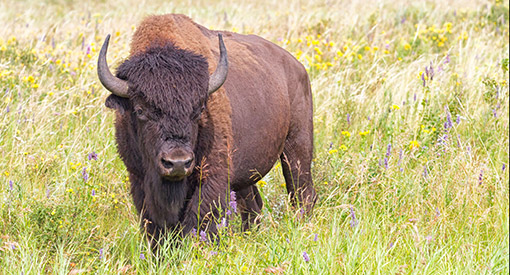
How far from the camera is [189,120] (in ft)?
14.0

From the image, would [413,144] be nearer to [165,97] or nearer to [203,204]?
[203,204]

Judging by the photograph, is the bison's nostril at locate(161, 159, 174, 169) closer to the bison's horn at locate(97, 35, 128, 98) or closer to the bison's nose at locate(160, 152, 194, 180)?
Answer: the bison's nose at locate(160, 152, 194, 180)

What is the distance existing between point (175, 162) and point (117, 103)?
2.26 ft

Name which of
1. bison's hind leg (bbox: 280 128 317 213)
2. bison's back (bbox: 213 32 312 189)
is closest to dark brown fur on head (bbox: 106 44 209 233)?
bison's back (bbox: 213 32 312 189)

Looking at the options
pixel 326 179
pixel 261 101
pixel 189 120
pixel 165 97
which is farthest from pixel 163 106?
pixel 326 179

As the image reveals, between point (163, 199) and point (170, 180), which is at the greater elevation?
point (170, 180)

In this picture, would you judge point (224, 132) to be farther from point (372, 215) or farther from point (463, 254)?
point (463, 254)

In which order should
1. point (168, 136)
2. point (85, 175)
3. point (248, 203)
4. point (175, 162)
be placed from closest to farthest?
point (175, 162) → point (168, 136) → point (85, 175) → point (248, 203)

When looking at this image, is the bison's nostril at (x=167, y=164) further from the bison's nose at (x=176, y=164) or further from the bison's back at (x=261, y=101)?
the bison's back at (x=261, y=101)

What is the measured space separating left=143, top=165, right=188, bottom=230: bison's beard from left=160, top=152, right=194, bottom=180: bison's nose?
38 centimetres

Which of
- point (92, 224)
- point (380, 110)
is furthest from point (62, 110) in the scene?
point (380, 110)

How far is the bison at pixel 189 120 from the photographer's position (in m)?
4.24

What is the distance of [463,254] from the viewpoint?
13.3 ft

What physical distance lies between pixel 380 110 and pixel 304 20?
4764mm
